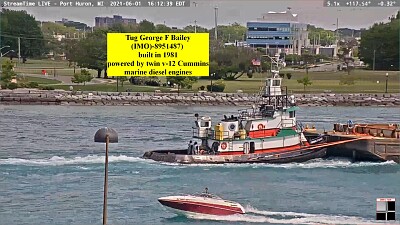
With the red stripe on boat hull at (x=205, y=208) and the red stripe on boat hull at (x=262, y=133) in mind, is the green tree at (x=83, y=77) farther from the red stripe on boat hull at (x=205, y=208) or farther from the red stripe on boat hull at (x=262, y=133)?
the red stripe on boat hull at (x=205, y=208)

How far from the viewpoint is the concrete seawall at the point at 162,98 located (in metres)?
14.2

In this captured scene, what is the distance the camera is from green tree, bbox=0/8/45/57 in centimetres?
995

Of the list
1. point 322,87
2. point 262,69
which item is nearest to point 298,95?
point 322,87

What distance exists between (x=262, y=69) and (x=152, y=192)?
2047 millimetres

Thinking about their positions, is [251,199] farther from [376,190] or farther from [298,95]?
[298,95]

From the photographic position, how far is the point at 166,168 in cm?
1130

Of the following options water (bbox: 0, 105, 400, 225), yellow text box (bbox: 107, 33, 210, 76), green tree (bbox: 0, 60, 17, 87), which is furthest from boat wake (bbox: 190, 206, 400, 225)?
green tree (bbox: 0, 60, 17, 87)

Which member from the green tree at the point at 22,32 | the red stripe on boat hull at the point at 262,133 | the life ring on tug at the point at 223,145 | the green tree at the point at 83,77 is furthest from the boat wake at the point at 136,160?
the green tree at the point at 22,32

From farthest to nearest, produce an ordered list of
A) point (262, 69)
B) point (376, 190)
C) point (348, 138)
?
point (348, 138) → point (262, 69) → point (376, 190)

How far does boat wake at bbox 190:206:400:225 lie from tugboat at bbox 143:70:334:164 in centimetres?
290

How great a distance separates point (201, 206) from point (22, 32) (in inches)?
112

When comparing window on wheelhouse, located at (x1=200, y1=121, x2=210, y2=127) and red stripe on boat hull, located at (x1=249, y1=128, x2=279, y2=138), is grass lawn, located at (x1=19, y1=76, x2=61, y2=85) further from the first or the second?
red stripe on boat hull, located at (x1=249, y1=128, x2=279, y2=138)

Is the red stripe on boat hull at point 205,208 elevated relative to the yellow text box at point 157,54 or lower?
lower

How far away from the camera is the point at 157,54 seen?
7652 millimetres
